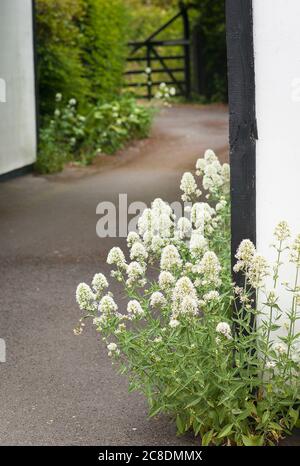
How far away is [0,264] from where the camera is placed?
8.94 meters

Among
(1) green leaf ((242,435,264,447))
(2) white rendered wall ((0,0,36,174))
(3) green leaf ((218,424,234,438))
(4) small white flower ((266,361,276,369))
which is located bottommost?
(1) green leaf ((242,435,264,447))

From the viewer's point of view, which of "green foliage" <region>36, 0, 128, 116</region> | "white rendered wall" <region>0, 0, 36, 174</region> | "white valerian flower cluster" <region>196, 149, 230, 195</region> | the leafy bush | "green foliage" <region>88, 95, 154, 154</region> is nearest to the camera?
"white valerian flower cluster" <region>196, 149, 230, 195</region>

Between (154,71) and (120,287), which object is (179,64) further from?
(120,287)

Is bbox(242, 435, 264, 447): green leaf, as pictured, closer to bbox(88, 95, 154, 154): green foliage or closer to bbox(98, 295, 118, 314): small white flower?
bbox(98, 295, 118, 314): small white flower

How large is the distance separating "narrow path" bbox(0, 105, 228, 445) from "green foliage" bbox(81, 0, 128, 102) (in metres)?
1.21

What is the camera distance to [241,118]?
4.88m

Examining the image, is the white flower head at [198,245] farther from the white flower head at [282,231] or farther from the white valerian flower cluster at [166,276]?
the white flower head at [282,231]

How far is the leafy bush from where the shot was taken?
14133 mm

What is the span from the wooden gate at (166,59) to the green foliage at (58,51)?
23.2 ft

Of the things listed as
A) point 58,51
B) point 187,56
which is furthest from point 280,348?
point 187,56

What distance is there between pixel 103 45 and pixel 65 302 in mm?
9228

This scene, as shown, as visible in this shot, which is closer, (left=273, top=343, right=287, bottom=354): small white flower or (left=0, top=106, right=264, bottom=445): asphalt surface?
(left=273, top=343, right=287, bottom=354): small white flower

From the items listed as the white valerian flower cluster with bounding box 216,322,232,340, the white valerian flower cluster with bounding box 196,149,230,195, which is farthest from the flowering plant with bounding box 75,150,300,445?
the white valerian flower cluster with bounding box 196,149,230,195
